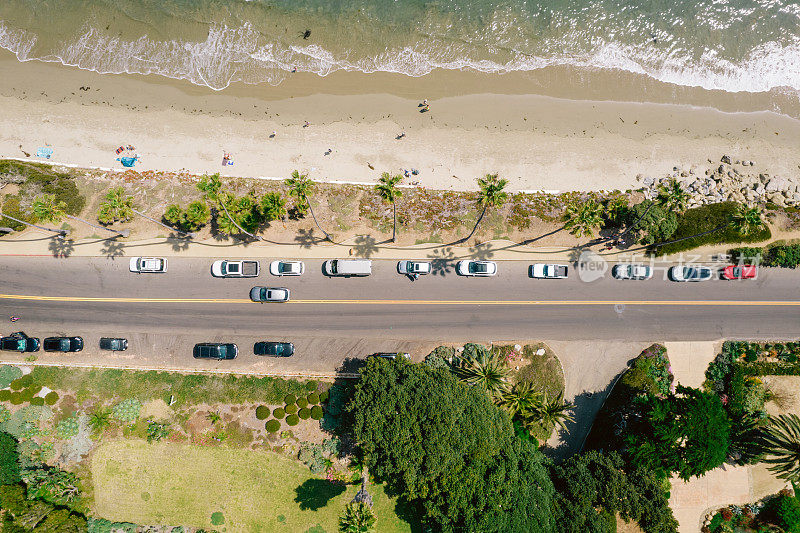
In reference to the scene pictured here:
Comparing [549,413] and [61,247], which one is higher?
[61,247]

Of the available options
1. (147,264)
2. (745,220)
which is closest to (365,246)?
(147,264)

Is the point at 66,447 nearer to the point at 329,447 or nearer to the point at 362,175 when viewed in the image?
the point at 329,447

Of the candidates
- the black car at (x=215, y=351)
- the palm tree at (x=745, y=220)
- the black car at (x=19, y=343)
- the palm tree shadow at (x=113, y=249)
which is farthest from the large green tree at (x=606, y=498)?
the black car at (x=19, y=343)

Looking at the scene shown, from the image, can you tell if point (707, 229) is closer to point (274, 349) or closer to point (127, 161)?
point (274, 349)

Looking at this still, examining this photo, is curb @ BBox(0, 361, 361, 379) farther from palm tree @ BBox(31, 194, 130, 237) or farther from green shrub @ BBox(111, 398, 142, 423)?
palm tree @ BBox(31, 194, 130, 237)

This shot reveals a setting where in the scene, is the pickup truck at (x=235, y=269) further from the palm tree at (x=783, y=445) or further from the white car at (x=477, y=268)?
the palm tree at (x=783, y=445)

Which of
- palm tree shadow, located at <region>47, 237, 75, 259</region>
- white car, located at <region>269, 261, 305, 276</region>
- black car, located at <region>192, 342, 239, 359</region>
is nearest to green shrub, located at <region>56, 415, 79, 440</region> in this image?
black car, located at <region>192, 342, 239, 359</region>

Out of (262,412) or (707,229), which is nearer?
(262,412)

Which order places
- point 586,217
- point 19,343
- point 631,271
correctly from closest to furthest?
point 586,217 < point 19,343 < point 631,271
